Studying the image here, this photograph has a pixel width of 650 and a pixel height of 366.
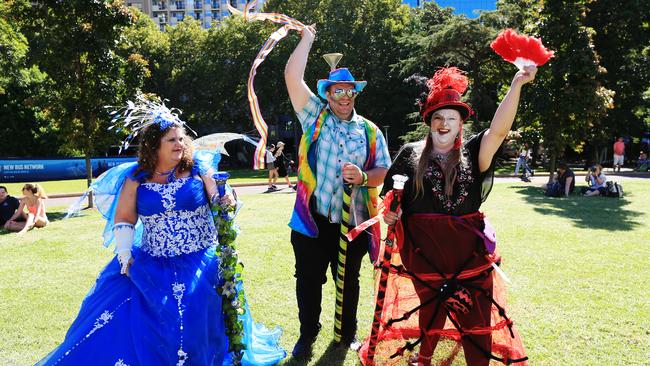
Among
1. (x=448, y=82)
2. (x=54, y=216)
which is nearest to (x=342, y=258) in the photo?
(x=448, y=82)

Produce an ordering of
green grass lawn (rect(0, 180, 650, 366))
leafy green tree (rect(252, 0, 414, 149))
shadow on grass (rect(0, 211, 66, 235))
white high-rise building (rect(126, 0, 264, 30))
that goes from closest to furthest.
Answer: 1. green grass lawn (rect(0, 180, 650, 366))
2. shadow on grass (rect(0, 211, 66, 235))
3. leafy green tree (rect(252, 0, 414, 149))
4. white high-rise building (rect(126, 0, 264, 30))

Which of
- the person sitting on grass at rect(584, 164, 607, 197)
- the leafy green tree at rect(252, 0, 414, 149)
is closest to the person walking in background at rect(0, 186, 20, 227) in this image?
the person sitting on grass at rect(584, 164, 607, 197)

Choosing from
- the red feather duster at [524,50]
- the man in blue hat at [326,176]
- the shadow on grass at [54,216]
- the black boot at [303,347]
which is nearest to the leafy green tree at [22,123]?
the shadow on grass at [54,216]

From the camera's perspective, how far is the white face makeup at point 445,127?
2988mm

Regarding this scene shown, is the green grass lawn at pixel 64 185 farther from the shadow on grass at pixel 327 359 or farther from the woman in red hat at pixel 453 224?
the woman in red hat at pixel 453 224

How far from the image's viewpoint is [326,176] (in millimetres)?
3625

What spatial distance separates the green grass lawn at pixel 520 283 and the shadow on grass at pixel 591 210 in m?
0.04

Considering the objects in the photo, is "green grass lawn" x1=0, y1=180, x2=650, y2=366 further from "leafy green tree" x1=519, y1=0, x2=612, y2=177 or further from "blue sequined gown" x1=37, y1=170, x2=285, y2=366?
"leafy green tree" x1=519, y1=0, x2=612, y2=177

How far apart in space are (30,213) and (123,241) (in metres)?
7.38

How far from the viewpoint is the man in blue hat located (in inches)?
142

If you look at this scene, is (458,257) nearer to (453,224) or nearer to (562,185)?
(453,224)

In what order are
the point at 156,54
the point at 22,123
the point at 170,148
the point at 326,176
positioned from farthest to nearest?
the point at 156,54, the point at 22,123, the point at 326,176, the point at 170,148

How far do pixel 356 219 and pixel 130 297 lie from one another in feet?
5.38

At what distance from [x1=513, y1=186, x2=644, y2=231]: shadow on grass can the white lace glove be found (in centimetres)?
786
